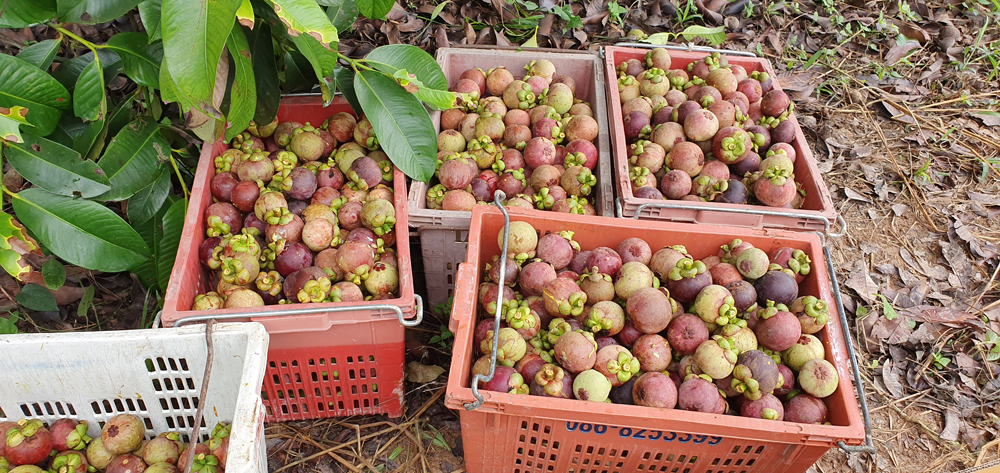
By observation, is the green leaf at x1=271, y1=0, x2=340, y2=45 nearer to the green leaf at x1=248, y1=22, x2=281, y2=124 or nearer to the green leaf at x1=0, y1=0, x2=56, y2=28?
the green leaf at x1=248, y1=22, x2=281, y2=124

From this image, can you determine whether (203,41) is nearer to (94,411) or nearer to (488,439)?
(94,411)

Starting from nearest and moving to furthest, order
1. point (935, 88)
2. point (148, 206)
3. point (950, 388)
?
point (148, 206), point (950, 388), point (935, 88)

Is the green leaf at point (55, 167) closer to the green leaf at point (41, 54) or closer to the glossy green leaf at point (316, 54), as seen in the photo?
the green leaf at point (41, 54)

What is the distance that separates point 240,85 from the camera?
2115mm

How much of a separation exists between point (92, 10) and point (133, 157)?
0.59 m

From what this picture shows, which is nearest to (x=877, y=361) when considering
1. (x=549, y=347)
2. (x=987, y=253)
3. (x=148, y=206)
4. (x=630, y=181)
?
(x=987, y=253)

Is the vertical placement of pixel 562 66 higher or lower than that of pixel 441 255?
higher

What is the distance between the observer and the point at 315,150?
274cm

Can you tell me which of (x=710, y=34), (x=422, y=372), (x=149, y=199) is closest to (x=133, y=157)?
(x=149, y=199)

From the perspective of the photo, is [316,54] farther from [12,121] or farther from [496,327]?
[496,327]

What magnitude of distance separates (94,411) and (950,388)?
3.74 meters

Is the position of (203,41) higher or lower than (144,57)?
higher

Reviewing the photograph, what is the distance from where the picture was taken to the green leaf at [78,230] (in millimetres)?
2021

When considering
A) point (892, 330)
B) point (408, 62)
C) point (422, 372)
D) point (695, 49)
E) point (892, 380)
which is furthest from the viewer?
point (695, 49)
